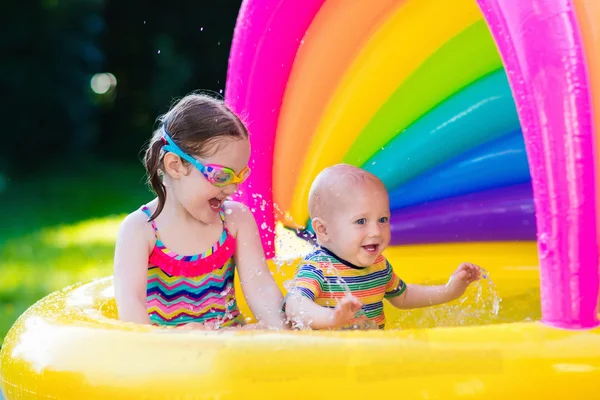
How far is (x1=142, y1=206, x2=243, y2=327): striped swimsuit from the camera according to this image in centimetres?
231

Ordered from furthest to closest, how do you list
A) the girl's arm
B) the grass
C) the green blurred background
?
the green blurred background
the grass
the girl's arm

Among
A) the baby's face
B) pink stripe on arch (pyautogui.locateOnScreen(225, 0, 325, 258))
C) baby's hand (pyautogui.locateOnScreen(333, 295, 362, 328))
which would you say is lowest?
baby's hand (pyautogui.locateOnScreen(333, 295, 362, 328))

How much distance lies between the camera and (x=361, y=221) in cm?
215

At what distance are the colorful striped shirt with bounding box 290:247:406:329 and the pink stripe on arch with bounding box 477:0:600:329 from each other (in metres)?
0.59

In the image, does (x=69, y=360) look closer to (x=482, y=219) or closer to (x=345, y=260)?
(x=345, y=260)

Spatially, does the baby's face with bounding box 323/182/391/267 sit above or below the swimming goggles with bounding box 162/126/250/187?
below

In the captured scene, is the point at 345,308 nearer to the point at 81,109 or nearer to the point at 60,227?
the point at 60,227

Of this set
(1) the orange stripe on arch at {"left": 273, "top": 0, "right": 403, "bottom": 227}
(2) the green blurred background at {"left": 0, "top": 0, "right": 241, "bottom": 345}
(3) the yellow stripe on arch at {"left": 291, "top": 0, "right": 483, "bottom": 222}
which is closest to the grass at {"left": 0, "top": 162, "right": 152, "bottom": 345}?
(2) the green blurred background at {"left": 0, "top": 0, "right": 241, "bottom": 345}

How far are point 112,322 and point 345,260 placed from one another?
1.96 ft

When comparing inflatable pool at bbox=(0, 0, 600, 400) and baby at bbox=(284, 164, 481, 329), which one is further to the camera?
baby at bbox=(284, 164, 481, 329)

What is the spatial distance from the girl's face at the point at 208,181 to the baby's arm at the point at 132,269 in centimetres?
13

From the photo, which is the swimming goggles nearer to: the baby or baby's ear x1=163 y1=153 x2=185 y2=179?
baby's ear x1=163 y1=153 x2=185 y2=179

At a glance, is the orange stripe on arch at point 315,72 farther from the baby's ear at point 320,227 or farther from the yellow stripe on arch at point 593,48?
the yellow stripe on arch at point 593,48

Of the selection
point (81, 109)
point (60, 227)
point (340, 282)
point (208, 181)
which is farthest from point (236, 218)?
point (81, 109)
